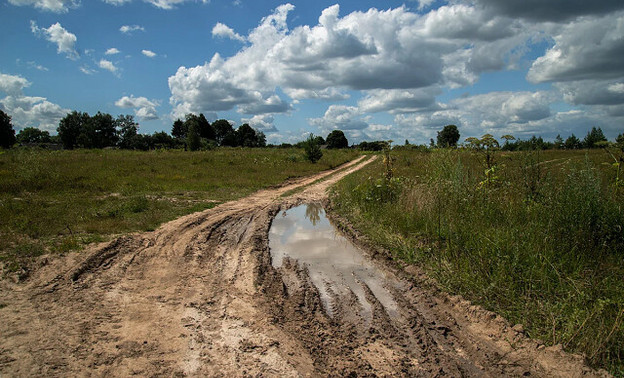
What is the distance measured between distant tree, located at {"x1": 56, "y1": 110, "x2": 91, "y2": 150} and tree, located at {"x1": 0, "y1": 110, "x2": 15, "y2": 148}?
59.1 ft

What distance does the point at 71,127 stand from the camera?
250ft

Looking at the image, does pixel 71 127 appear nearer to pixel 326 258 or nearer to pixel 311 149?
pixel 311 149

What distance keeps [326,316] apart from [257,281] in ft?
4.70

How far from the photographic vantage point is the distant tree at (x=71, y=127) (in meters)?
75.9

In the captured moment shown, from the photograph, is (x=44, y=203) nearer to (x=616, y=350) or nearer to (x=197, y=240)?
(x=197, y=240)

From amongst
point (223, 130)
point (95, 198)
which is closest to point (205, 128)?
point (223, 130)

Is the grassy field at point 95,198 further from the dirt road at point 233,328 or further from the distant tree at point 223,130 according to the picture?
the distant tree at point 223,130

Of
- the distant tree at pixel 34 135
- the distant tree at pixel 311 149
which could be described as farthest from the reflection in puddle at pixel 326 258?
the distant tree at pixel 34 135

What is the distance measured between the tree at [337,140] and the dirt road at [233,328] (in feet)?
295

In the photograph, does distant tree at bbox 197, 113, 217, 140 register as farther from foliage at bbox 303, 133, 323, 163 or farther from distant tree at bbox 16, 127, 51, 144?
foliage at bbox 303, 133, 323, 163

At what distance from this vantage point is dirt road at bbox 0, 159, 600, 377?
3.24 meters

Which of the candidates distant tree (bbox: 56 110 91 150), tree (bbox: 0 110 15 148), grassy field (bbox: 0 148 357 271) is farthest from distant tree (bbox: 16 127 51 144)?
grassy field (bbox: 0 148 357 271)

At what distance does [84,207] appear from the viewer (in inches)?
393

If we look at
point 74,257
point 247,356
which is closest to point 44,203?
point 74,257
